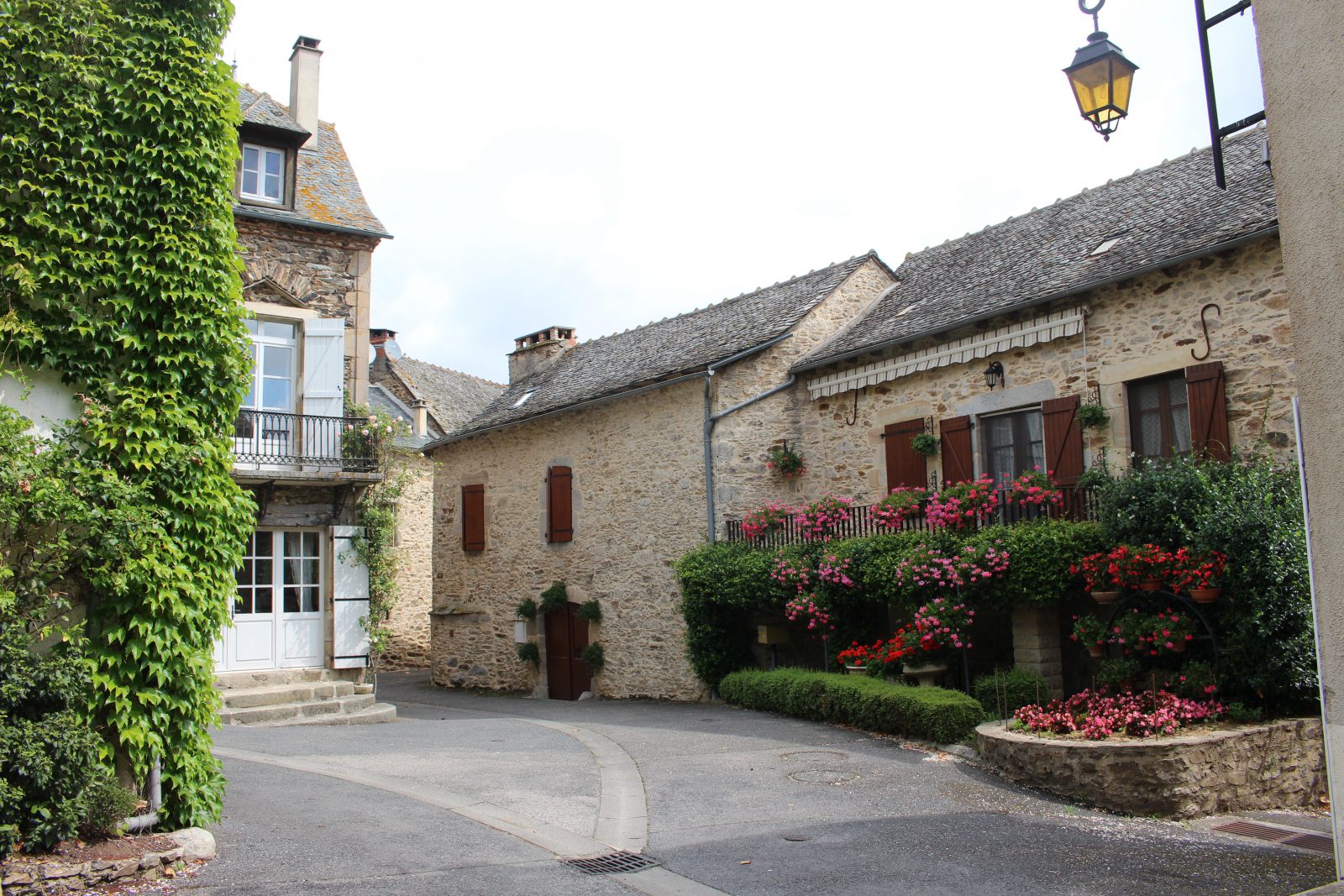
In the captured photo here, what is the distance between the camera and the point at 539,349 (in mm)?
21578

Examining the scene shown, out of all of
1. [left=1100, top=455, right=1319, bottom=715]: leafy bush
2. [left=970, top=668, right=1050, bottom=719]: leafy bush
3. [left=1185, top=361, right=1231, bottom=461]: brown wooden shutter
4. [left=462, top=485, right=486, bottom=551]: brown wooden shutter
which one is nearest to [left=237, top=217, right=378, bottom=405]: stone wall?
[left=462, top=485, right=486, bottom=551]: brown wooden shutter

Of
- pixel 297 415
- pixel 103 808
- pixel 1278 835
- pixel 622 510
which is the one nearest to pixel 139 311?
pixel 103 808

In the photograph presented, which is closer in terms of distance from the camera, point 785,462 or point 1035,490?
point 1035,490

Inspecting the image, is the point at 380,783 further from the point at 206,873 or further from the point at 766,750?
the point at 766,750

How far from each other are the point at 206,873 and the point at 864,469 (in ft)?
32.6

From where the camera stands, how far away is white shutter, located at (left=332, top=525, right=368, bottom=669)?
1285 cm

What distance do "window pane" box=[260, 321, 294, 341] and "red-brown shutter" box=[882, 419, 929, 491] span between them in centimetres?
788

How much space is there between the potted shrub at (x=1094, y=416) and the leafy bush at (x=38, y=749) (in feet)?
31.8

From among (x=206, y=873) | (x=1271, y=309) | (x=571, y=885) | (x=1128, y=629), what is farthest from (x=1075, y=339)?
(x=206, y=873)

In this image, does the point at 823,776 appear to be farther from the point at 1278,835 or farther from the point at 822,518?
the point at 822,518

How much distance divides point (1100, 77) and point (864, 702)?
6.78m

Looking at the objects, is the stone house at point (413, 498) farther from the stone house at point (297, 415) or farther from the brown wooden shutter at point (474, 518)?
the stone house at point (297, 415)

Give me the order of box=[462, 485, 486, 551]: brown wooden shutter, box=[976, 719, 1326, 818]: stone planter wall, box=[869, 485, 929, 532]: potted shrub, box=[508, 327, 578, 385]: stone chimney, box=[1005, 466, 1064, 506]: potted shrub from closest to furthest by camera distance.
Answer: box=[976, 719, 1326, 818]: stone planter wall < box=[1005, 466, 1064, 506]: potted shrub < box=[869, 485, 929, 532]: potted shrub < box=[462, 485, 486, 551]: brown wooden shutter < box=[508, 327, 578, 385]: stone chimney

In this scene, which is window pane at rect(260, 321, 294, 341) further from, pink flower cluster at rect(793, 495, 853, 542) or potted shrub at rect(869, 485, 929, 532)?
potted shrub at rect(869, 485, 929, 532)
